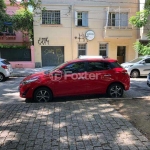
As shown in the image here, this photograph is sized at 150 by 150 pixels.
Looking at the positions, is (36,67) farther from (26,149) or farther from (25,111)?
(26,149)

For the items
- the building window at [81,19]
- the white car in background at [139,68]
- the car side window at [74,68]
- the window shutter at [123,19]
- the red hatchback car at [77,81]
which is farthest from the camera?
the window shutter at [123,19]

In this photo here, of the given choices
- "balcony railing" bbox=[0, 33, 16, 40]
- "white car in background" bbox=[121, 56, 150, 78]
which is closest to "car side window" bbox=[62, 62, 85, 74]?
"white car in background" bbox=[121, 56, 150, 78]

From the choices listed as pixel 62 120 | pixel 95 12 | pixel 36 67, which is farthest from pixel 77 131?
pixel 95 12

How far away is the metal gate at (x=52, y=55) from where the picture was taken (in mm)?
18703

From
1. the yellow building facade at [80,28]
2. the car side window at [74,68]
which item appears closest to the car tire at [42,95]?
the car side window at [74,68]

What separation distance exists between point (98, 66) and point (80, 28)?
1159cm

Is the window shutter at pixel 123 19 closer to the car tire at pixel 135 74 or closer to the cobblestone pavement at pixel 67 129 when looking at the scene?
the car tire at pixel 135 74

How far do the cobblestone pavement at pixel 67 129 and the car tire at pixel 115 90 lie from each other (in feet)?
5.18

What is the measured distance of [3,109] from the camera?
578 centimetres

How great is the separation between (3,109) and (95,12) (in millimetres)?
14753

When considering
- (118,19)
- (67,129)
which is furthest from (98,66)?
(118,19)

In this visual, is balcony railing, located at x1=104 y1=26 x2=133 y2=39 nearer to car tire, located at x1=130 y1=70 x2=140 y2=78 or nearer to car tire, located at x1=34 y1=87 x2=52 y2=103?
car tire, located at x1=130 y1=70 x2=140 y2=78

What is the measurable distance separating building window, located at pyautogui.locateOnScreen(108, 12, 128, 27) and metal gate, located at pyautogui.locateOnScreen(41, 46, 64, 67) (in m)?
5.47

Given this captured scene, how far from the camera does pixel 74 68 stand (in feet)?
23.3
